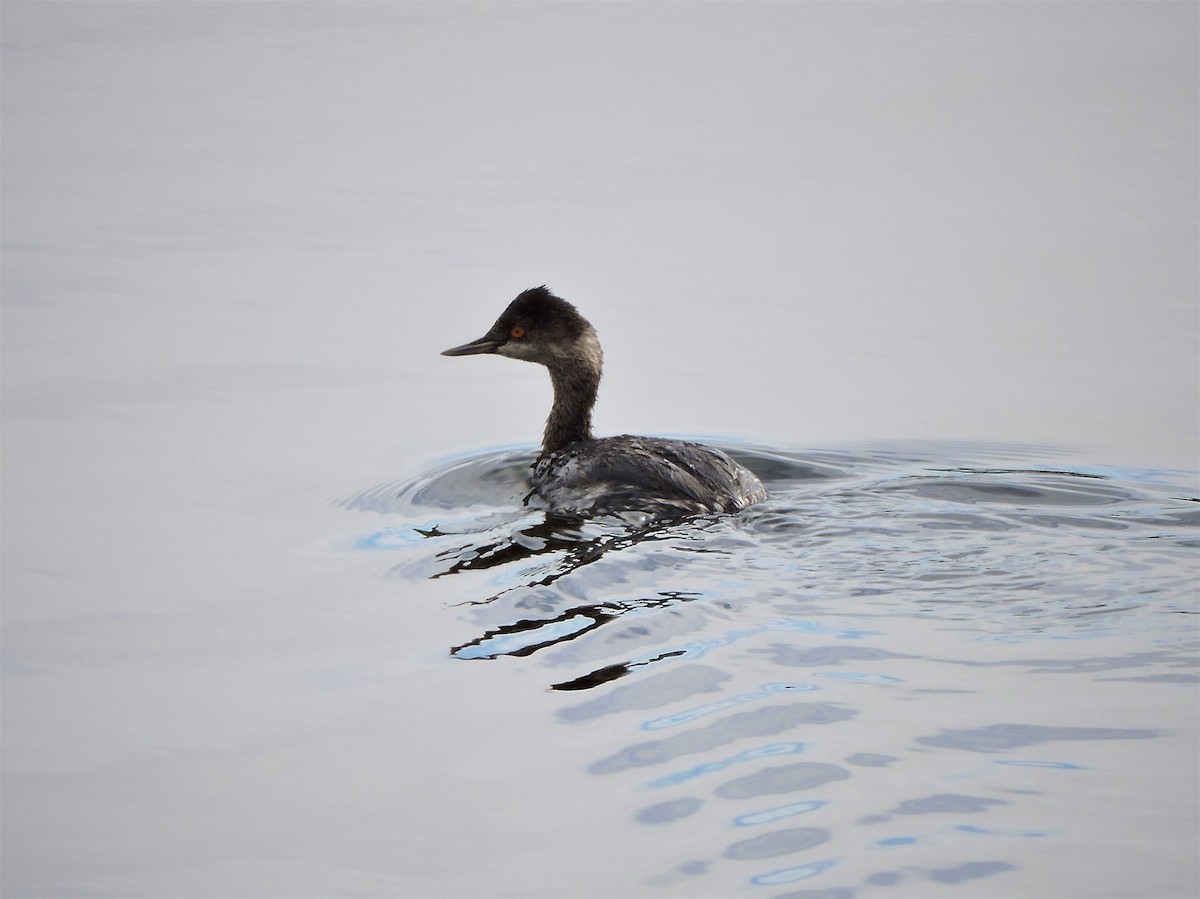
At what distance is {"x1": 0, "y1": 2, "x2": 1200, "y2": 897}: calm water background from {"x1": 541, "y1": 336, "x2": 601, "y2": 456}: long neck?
1.09 feet

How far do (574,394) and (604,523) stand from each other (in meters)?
1.43

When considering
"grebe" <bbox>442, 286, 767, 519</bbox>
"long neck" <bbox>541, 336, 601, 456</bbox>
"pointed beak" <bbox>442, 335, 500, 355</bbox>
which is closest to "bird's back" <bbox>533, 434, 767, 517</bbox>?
"grebe" <bbox>442, 286, 767, 519</bbox>

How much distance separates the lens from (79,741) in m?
5.04

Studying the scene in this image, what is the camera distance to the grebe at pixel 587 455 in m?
7.21

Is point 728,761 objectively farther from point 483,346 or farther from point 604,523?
point 483,346

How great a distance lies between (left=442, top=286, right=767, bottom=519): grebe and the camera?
7.21 m

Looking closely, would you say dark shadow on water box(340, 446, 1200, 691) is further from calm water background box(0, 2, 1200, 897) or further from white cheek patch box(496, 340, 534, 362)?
white cheek patch box(496, 340, 534, 362)

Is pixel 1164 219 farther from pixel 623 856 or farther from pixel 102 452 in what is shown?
pixel 623 856

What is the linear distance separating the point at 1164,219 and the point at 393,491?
7.60m

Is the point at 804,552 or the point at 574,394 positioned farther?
the point at 574,394

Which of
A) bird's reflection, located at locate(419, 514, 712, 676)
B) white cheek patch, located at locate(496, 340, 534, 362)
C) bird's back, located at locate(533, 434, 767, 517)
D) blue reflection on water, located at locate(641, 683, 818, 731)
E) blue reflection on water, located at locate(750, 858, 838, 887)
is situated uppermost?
white cheek patch, located at locate(496, 340, 534, 362)

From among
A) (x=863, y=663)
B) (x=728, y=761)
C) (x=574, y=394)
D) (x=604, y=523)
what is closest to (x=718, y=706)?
(x=728, y=761)

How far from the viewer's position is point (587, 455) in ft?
24.9

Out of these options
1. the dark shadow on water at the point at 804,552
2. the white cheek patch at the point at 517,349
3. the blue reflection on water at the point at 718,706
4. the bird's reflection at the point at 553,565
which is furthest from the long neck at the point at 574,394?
the blue reflection on water at the point at 718,706
